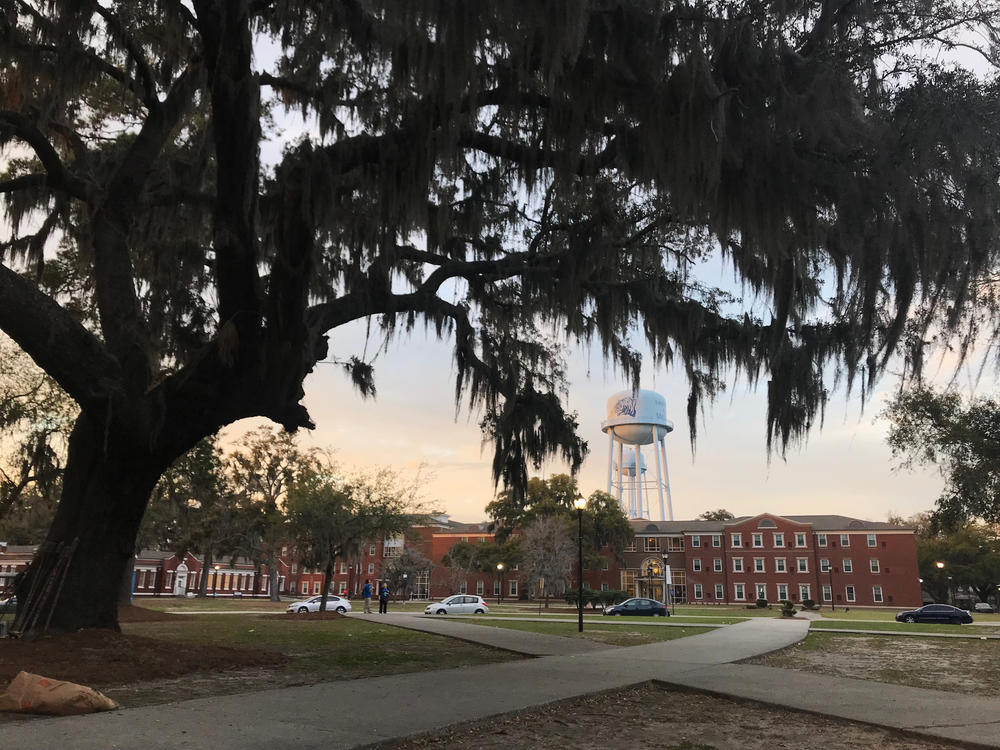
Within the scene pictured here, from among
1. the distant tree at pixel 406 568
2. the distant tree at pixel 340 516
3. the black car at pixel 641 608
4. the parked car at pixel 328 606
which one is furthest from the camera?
the distant tree at pixel 406 568

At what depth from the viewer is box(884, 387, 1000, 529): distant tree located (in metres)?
19.6

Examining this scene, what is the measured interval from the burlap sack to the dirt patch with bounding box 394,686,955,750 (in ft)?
8.52

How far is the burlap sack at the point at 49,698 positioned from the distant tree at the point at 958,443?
1922 centimetres

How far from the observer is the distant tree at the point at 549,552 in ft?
178

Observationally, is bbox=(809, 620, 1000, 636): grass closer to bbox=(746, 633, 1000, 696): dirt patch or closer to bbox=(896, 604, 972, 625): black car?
bbox=(746, 633, 1000, 696): dirt patch

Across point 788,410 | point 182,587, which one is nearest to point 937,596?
point 182,587

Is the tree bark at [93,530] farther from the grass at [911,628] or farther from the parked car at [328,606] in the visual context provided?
the parked car at [328,606]

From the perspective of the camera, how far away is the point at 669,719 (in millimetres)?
6805

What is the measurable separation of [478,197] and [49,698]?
25.0ft

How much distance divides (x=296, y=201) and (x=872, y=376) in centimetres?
687

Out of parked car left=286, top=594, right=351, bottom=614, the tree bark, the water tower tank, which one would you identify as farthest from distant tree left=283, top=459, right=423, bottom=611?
the water tower tank

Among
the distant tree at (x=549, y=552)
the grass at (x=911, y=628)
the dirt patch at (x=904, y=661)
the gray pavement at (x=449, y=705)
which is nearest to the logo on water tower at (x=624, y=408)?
the distant tree at (x=549, y=552)

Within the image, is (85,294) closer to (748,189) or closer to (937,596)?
(748,189)

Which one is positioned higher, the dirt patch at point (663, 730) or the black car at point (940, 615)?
the dirt patch at point (663, 730)
